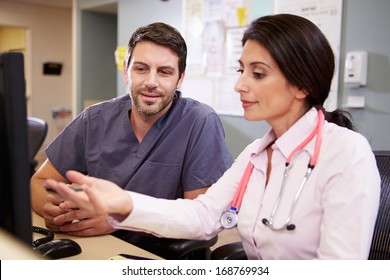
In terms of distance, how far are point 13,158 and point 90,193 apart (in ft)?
0.91

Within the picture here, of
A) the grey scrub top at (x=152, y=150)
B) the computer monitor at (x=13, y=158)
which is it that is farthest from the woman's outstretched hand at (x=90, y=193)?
the grey scrub top at (x=152, y=150)

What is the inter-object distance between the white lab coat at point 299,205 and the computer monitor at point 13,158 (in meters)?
0.41

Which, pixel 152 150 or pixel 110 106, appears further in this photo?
pixel 110 106

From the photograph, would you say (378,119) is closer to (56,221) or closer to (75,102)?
(56,221)

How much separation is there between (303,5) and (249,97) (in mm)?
1958

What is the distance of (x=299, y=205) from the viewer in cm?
95

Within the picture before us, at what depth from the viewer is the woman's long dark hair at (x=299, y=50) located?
98 centimetres

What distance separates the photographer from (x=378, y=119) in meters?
2.44

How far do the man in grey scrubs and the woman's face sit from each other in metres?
0.42

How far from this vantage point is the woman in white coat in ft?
2.80

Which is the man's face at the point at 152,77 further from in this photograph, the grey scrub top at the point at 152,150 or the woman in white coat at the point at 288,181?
the woman in white coat at the point at 288,181

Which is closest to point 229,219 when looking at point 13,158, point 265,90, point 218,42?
point 265,90

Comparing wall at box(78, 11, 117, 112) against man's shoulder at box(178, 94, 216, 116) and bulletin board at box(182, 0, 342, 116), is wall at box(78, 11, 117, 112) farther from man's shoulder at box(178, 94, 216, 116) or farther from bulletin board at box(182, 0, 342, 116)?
man's shoulder at box(178, 94, 216, 116)

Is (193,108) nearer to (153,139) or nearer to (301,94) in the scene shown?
(153,139)
